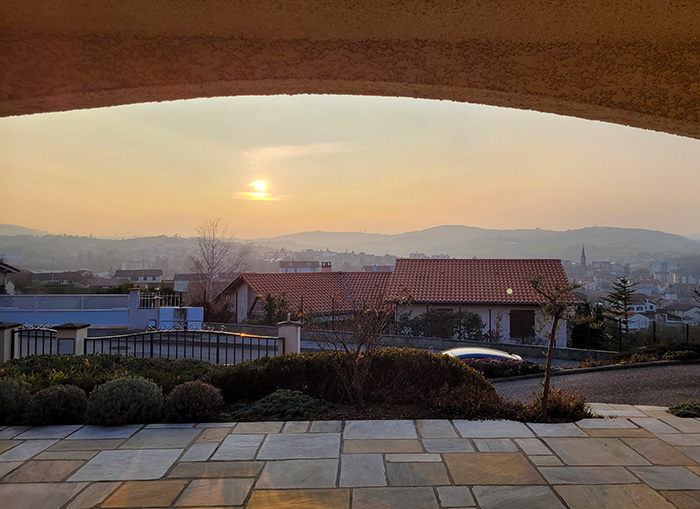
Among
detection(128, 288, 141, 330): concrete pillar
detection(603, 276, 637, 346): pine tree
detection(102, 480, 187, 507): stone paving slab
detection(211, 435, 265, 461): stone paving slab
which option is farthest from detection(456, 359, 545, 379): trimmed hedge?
detection(128, 288, 141, 330): concrete pillar

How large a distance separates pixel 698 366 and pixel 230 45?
1400 centimetres

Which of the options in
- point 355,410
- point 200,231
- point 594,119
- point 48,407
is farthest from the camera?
point 200,231

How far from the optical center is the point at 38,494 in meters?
3.52

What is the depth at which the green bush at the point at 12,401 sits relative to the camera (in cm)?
536

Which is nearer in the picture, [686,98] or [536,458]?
[686,98]

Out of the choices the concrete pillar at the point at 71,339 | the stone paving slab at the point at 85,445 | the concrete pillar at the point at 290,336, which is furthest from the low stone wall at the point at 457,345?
the stone paving slab at the point at 85,445

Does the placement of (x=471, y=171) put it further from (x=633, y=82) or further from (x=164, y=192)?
(x=633, y=82)

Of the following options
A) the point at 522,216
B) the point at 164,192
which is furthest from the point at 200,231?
the point at 522,216

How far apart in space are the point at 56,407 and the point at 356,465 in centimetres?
358

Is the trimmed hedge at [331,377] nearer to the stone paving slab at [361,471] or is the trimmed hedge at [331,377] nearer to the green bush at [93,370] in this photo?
the green bush at [93,370]

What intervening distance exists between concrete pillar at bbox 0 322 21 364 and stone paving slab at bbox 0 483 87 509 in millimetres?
5443

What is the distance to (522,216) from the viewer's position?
76.3 ft

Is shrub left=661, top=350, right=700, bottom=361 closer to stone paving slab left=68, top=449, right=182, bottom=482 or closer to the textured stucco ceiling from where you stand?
stone paving slab left=68, top=449, right=182, bottom=482

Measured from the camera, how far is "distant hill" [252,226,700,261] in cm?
3231
